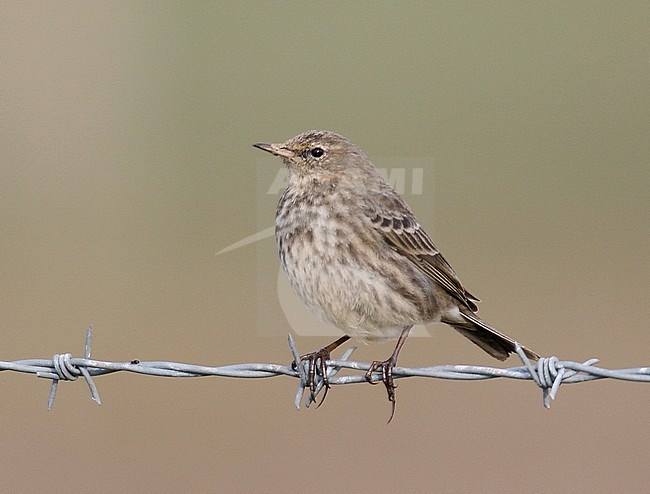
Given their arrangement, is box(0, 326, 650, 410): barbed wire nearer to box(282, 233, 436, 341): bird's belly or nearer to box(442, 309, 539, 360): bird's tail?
box(282, 233, 436, 341): bird's belly

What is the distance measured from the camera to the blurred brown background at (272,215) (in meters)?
9.96

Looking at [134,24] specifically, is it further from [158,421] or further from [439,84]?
[158,421]

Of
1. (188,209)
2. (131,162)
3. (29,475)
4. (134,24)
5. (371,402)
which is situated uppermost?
(134,24)

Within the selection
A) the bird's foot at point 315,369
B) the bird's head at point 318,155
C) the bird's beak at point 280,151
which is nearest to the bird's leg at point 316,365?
the bird's foot at point 315,369

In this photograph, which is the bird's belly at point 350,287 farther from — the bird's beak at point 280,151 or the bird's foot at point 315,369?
the bird's beak at point 280,151

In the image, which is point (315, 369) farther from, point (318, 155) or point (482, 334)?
point (318, 155)

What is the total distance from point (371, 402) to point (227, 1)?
11.0 meters

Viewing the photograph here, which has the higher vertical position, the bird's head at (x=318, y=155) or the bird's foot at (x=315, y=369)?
the bird's head at (x=318, y=155)

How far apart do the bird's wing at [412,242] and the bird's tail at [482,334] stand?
0.08 m

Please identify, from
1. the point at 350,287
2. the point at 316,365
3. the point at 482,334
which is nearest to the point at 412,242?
the point at 350,287

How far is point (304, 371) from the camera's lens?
504cm

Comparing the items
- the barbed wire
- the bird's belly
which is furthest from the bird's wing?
the barbed wire

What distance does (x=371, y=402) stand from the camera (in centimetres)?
1062

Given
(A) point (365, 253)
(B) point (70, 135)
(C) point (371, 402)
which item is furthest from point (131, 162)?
(A) point (365, 253)
